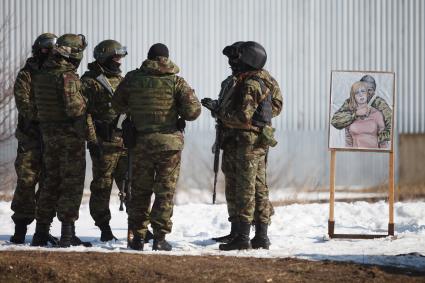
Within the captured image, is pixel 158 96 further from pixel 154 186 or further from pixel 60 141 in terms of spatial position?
pixel 60 141

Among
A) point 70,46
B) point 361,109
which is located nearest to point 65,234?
point 70,46

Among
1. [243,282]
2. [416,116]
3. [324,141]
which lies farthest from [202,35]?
[243,282]

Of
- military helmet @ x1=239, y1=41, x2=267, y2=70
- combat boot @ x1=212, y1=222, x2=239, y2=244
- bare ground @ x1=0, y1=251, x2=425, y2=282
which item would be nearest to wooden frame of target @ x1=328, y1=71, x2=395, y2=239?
Answer: combat boot @ x1=212, y1=222, x2=239, y2=244

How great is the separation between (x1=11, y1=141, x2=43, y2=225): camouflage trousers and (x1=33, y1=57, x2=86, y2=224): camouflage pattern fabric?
0.26 metres

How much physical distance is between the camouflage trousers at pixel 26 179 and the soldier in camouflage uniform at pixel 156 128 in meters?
1.33

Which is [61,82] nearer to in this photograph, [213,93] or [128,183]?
[128,183]

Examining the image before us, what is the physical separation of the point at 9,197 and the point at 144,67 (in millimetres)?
7736

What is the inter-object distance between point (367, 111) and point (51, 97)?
12.9 feet

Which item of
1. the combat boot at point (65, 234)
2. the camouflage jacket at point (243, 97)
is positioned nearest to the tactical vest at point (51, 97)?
the combat boot at point (65, 234)

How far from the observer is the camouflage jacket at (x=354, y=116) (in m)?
11.6

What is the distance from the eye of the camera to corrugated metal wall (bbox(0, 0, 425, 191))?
Answer: 679 inches

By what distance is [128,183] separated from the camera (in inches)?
403

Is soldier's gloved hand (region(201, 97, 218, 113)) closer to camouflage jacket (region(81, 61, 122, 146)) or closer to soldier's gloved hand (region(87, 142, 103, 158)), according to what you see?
camouflage jacket (region(81, 61, 122, 146))

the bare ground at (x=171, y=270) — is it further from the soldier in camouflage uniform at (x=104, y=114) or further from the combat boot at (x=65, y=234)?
the soldier in camouflage uniform at (x=104, y=114)
